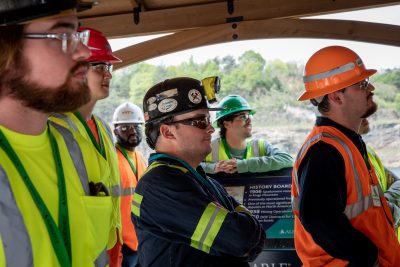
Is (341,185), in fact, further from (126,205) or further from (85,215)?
(126,205)

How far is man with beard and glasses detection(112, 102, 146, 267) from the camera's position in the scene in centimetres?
548

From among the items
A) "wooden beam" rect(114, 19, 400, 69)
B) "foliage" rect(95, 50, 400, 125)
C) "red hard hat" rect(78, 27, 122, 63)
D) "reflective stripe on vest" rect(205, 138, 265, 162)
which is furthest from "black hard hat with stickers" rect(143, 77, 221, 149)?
"foliage" rect(95, 50, 400, 125)

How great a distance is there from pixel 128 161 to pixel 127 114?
92cm

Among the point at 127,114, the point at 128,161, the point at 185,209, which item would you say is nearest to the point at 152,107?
the point at 185,209

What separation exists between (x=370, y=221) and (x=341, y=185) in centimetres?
28

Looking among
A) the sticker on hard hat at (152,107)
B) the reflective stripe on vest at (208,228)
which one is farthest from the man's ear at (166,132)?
the reflective stripe on vest at (208,228)

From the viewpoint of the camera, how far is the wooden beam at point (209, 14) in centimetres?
521

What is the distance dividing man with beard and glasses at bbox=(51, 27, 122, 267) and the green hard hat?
5.44 feet

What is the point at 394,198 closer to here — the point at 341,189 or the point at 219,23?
the point at 341,189

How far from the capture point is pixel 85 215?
Result: 1.84m

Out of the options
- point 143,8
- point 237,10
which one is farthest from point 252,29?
point 143,8

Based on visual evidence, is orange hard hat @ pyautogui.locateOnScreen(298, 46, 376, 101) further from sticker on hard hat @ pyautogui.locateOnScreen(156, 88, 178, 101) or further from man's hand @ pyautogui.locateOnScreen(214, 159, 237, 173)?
man's hand @ pyautogui.locateOnScreen(214, 159, 237, 173)

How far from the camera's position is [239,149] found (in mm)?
5535

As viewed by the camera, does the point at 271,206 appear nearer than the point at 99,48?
No
